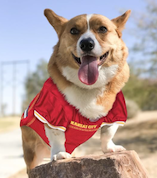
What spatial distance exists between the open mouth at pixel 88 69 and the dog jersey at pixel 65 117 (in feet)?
1.19

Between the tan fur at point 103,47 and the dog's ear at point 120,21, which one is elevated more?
the dog's ear at point 120,21

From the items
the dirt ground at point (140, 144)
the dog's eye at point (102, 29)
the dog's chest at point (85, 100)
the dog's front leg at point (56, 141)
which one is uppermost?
the dog's eye at point (102, 29)

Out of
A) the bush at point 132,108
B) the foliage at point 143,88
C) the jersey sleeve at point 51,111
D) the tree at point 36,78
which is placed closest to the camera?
the jersey sleeve at point 51,111

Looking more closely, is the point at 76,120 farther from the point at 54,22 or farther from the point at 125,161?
the point at 54,22

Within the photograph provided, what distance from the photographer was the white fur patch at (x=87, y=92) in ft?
9.46

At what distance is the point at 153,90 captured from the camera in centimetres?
1295

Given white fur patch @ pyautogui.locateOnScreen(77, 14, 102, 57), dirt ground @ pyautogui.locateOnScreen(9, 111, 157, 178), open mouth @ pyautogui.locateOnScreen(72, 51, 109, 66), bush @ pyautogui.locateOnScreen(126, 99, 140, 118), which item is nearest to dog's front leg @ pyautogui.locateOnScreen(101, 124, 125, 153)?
open mouth @ pyautogui.locateOnScreen(72, 51, 109, 66)

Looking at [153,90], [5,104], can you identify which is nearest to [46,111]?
[153,90]

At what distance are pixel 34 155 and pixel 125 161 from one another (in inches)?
47.0

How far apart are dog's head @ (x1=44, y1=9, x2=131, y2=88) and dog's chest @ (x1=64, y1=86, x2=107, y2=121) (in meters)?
0.08

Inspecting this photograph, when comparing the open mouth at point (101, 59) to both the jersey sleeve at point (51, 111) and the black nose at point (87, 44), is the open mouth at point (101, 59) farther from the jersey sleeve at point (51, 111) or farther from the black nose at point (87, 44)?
the jersey sleeve at point (51, 111)

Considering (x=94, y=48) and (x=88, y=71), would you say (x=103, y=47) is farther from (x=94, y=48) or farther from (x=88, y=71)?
(x=88, y=71)

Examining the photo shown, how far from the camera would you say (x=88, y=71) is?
273cm

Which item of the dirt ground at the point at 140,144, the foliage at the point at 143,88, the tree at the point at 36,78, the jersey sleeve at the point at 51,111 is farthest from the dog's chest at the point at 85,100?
the tree at the point at 36,78
